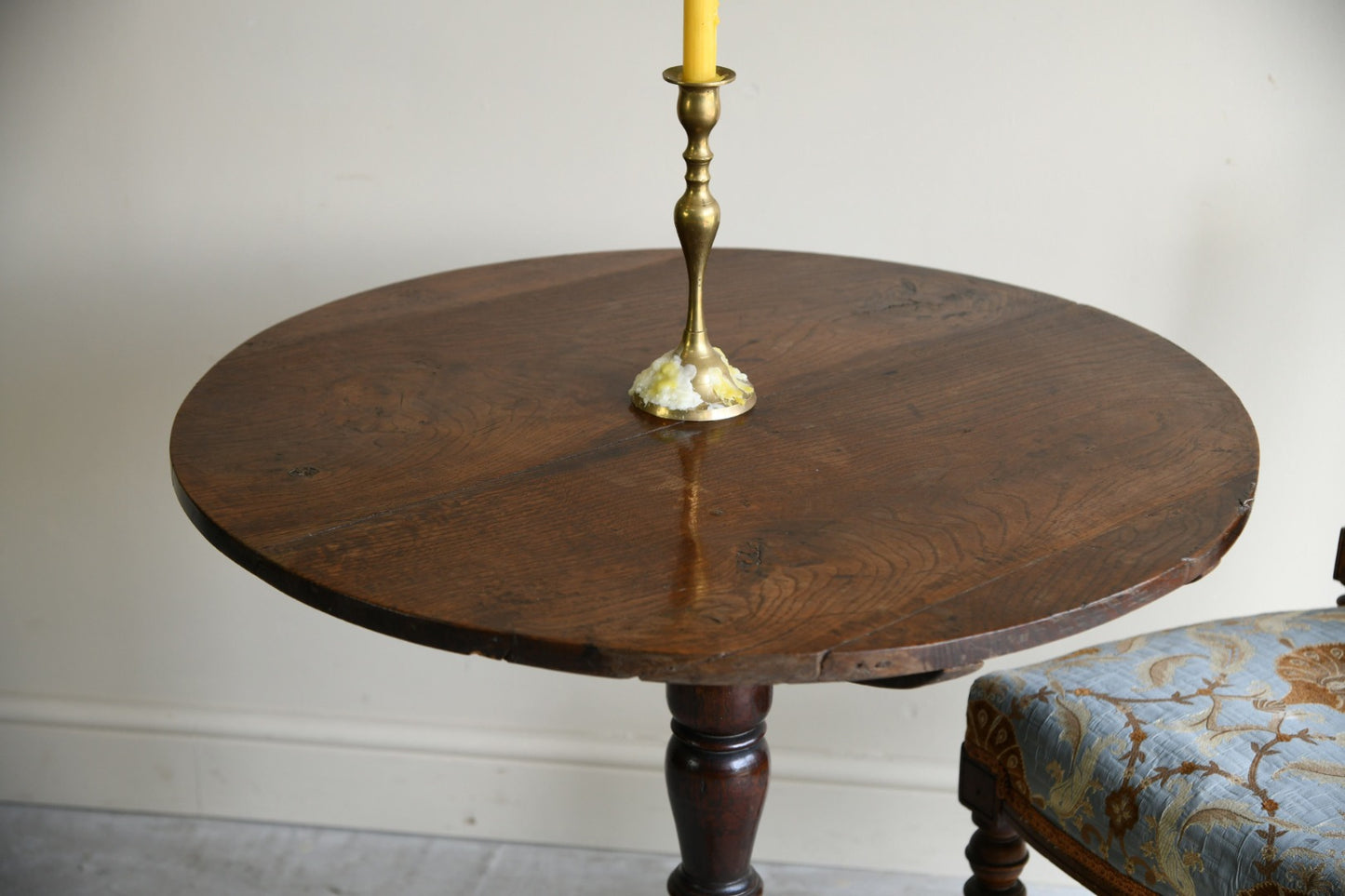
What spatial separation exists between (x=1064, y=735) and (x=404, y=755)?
3.37 feet

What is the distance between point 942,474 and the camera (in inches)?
36.7

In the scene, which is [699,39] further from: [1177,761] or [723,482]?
[1177,761]

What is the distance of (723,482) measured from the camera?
36.2 inches

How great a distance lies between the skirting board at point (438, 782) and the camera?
1781 mm

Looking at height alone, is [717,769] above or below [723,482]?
below

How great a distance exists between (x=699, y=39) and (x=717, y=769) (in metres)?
0.55

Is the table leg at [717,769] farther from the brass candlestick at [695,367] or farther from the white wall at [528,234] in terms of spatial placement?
the white wall at [528,234]

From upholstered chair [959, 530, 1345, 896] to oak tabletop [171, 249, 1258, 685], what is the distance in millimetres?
219

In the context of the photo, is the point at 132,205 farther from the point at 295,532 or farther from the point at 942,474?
the point at 942,474

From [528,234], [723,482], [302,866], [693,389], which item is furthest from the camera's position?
[302,866]

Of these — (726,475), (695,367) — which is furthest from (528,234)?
(726,475)

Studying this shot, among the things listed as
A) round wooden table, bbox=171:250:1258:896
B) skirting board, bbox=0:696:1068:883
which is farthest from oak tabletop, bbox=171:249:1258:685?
skirting board, bbox=0:696:1068:883

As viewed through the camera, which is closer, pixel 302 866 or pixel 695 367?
pixel 695 367

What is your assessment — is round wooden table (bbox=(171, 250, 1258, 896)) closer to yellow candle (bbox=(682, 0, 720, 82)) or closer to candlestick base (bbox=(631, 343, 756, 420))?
candlestick base (bbox=(631, 343, 756, 420))
